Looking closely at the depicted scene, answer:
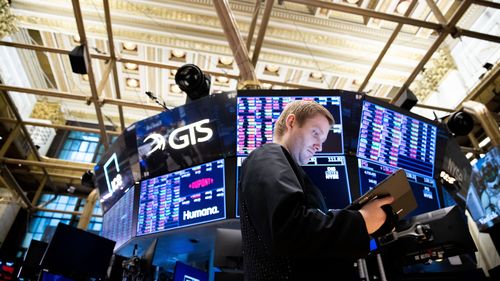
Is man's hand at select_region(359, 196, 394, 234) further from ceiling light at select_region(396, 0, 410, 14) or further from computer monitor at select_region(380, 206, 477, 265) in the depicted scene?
ceiling light at select_region(396, 0, 410, 14)

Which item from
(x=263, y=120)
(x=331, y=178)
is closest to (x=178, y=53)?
(x=263, y=120)

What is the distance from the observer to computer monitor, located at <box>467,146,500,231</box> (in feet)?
17.0

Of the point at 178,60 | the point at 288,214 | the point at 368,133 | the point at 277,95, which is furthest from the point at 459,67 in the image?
the point at 288,214

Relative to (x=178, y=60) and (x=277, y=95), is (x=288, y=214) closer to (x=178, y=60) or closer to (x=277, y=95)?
(x=277, y=95)

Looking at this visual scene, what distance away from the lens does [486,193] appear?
530cm

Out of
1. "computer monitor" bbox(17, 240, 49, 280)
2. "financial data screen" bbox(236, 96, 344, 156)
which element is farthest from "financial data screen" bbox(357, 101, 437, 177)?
"computer monitor" bbox(17, 240, 49, 280)

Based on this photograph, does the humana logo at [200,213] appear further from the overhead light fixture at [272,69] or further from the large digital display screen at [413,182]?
the overhead light fixture at [272,69]

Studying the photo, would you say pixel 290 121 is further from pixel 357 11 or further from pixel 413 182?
pixel 357 11

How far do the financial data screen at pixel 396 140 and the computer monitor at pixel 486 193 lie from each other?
141 cm

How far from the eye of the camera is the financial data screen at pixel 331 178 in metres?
3.46

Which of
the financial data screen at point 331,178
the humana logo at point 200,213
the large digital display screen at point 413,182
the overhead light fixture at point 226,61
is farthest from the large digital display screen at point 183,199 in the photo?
the overhead light fixture at point 226,61

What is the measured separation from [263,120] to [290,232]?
2961 millimetres

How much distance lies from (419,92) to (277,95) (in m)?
6.80

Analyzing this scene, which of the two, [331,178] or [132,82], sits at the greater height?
[132,82]
